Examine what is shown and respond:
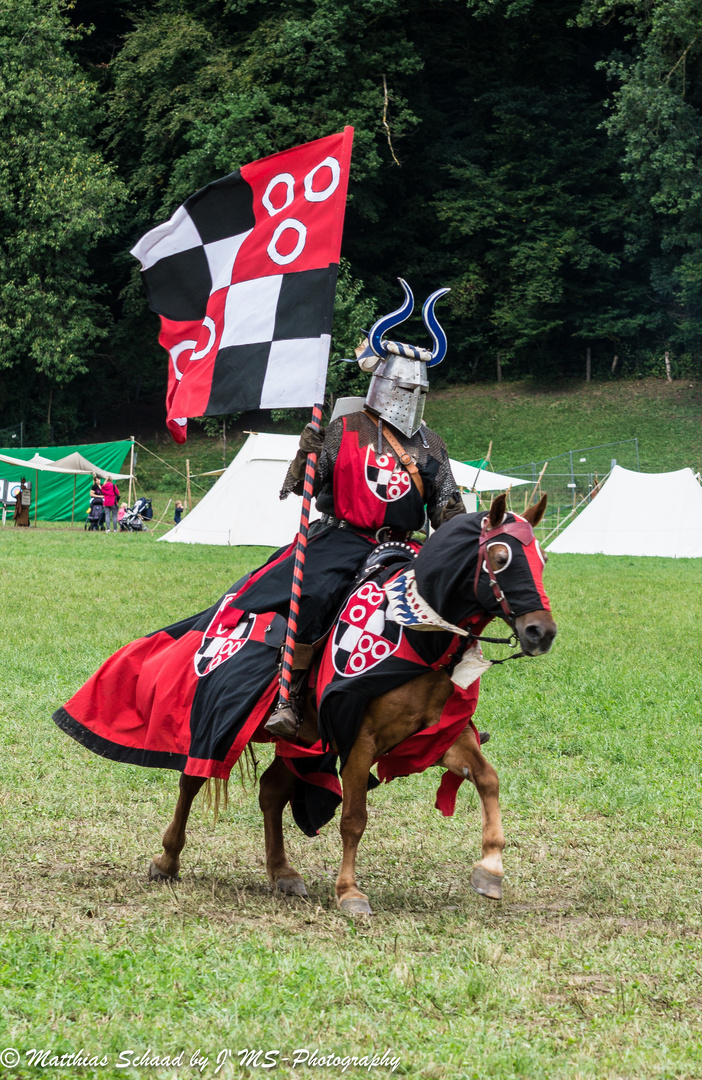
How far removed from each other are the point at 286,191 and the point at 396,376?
3.72 ft

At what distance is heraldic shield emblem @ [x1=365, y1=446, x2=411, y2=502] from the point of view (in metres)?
4.76

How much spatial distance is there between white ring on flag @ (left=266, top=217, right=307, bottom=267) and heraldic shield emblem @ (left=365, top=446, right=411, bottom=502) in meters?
1.09

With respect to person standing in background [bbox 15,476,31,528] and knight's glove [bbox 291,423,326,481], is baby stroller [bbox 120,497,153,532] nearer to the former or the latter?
person standing in background [bbox 15,476,31,528]

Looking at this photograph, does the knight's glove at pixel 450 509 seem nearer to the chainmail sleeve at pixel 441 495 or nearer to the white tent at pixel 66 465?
the chainmail sleeve at pixel 441 495

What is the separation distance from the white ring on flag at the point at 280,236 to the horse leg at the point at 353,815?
2.26 m

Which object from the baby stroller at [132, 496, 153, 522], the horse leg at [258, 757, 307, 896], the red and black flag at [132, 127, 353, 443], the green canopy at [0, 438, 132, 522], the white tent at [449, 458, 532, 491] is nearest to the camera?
the horse leg at [258, 757, 307, 896]

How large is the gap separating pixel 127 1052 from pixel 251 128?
3777cm

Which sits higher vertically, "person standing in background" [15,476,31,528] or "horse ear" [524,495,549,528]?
"person standing in background" [15,476,31,528]

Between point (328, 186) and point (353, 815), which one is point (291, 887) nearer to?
point (353, 815)

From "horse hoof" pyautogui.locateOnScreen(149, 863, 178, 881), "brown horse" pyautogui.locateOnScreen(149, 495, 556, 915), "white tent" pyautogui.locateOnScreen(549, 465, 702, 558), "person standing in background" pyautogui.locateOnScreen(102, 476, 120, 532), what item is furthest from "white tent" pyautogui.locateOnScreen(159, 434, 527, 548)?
→ "brown horse" pyautogui.locateOnScreen(149, 495, 556, 915)

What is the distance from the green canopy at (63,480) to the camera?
3322 centimetres

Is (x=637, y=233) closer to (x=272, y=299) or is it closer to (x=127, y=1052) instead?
(x=272, y=299)

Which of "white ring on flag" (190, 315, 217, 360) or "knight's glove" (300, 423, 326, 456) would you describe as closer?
"knight's glove" (300, 423, 326, 456)

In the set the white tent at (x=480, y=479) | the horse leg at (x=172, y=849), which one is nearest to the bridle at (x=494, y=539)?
the horse leg at (x=172, y=849)
